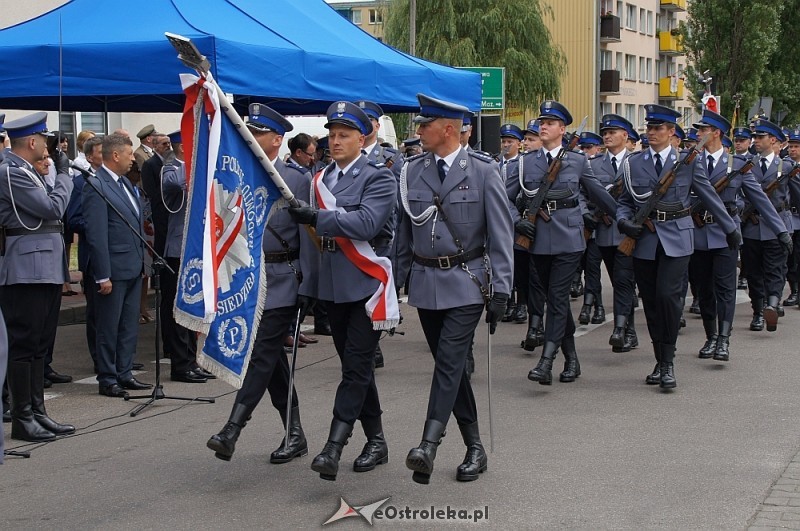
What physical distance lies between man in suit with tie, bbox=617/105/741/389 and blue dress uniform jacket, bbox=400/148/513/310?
3046 mm

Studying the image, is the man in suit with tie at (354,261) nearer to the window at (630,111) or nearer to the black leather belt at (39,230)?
the black leather belt at (39,230)

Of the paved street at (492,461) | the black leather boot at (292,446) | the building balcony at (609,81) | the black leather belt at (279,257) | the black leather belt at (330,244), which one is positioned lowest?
the paved street at (492,461)

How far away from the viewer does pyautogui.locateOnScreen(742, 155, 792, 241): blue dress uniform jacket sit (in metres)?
12.8

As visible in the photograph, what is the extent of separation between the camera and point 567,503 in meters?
6.01

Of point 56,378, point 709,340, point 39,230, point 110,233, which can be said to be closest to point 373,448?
point 39,230

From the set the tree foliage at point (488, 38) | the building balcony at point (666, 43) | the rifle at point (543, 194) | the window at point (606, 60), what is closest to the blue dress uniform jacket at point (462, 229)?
the rifle at point (543, 194)

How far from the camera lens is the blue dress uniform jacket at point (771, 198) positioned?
1277cm

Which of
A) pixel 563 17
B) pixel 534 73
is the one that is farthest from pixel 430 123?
pixel 563 17

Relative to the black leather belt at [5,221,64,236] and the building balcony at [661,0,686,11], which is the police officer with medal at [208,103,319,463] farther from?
the building balcony at [661,0,686,11]

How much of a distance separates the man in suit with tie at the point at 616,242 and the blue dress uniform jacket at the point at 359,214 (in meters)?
4.59

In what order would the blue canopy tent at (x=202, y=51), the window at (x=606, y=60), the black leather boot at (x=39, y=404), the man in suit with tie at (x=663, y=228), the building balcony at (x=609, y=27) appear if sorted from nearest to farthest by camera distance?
1. the black leather boot at (x=39, y=404)
2. the man in suit with tie at (x=663, y=228)
3. the blue canopy tent at (x=202, y=51)
4. the building balcony at (x=609, y=27)
5. the window at (x=606, y=60)

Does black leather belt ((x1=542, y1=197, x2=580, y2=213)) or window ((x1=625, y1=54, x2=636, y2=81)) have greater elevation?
window ((x1=625, y1=54, x2=636, y2=81))

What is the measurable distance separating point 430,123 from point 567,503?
6.92 feet

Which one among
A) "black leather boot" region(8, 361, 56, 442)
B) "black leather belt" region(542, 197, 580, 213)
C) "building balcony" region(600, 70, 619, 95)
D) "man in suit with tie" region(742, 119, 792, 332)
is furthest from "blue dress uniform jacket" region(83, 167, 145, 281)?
"building balcony" region(600, 70, 619, 95)
